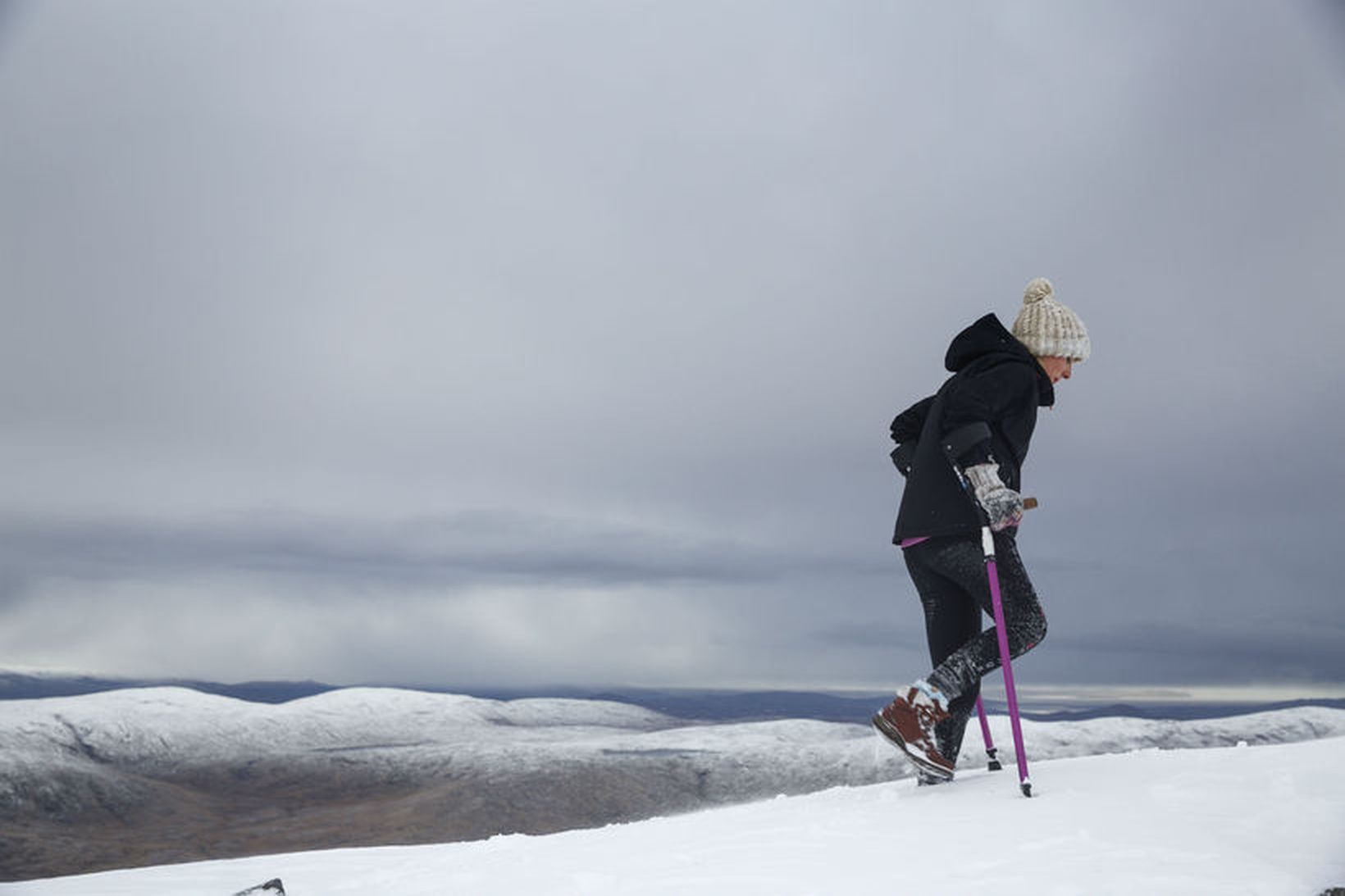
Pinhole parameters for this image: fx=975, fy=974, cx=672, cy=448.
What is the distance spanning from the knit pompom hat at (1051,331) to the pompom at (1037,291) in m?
0.03

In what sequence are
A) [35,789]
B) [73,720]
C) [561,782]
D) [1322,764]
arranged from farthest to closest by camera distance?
1. [73,720]
2. [35,789]
3. [561,782]
4. [1322,764]

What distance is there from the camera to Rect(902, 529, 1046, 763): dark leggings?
5.92 metres

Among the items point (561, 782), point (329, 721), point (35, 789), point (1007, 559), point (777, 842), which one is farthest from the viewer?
point (329, 721)

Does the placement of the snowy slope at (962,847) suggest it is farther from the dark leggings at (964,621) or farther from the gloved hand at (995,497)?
the gloved hand at (995,497)

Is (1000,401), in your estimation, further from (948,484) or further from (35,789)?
(35,789)

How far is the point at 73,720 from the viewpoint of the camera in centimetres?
14375

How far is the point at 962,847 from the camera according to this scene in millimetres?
4270

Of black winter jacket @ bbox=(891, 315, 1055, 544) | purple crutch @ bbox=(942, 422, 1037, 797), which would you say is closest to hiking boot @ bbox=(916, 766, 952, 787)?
purple crutch @ bbox=(942, 422, 1037, 797)

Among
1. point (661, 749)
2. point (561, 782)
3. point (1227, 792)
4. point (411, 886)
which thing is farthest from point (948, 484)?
point (661, 749)

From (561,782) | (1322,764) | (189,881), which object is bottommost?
(561,782)

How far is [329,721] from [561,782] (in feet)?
210

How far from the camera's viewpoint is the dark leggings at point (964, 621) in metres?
5.92

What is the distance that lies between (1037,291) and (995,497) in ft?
6.16

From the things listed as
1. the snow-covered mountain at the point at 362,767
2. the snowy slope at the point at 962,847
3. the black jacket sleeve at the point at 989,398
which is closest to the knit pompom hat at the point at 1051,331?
the black jacket sleeve at the point at 989,398
